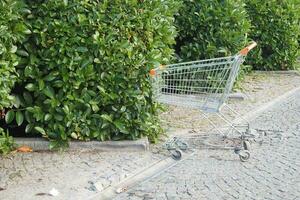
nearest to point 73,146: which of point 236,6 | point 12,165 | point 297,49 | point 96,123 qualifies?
point 96,123

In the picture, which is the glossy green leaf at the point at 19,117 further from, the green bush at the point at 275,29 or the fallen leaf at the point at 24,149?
the green bush at the point at 275,29

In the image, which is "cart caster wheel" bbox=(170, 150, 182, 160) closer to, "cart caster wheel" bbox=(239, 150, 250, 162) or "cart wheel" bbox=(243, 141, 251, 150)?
"cart caster wheel" bbox=(239, 150, 250, 162)

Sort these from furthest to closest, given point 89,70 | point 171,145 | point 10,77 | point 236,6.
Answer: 1. point 236,6
2. point 171,145
3. point 89,70
4. point 10,77

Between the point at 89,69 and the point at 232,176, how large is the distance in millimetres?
1882

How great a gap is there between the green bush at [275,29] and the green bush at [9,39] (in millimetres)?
6623

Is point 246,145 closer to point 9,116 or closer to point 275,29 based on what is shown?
point 9,116

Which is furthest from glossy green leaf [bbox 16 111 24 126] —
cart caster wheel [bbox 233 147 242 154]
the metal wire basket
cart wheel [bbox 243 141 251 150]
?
cart wheel [bbox 243 141 251 150]

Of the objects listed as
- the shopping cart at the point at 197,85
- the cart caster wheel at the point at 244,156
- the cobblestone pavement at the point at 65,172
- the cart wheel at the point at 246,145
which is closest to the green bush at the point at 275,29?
the shopping cart at the point at 197,85

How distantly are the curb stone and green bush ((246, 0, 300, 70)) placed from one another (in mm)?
5868

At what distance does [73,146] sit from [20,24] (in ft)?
4.77

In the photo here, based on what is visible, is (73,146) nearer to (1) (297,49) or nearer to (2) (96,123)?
(2) (96,123)

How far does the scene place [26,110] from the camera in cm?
595

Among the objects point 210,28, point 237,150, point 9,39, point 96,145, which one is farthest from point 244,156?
point 210,28

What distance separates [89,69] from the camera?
588 cm
